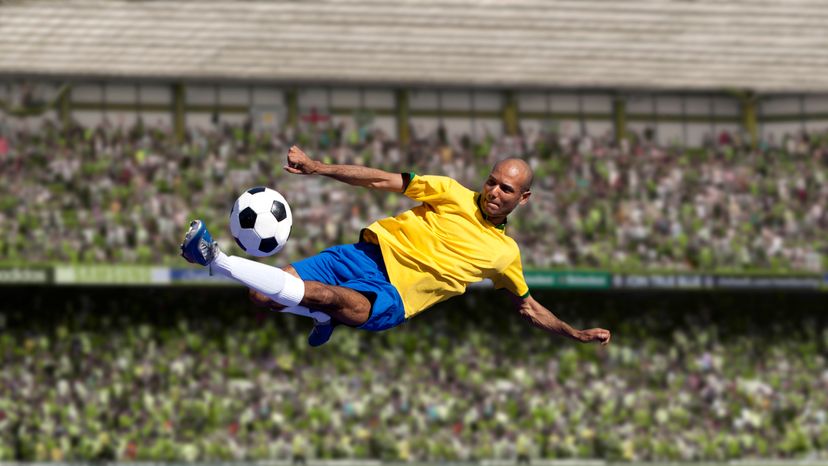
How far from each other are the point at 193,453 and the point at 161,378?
2348mm

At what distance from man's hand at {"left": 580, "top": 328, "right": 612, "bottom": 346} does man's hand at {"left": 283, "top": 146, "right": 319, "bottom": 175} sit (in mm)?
2779

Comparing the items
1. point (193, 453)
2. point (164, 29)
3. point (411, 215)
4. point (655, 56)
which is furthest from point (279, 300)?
point (655, 56)

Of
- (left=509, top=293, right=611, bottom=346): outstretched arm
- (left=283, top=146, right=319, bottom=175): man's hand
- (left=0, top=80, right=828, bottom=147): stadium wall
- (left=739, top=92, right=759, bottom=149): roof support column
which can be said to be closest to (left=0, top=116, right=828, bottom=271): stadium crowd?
(left=0, top=80, right=828, bottom=147): stadium wall

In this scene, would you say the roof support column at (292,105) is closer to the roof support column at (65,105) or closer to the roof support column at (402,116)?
the roof support column at (402,116)

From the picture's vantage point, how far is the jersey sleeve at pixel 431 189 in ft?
39.4

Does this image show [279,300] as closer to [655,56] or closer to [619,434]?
[619,434]

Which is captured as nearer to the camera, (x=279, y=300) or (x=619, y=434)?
(x=279, y=300)

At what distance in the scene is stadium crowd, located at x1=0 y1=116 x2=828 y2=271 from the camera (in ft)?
115

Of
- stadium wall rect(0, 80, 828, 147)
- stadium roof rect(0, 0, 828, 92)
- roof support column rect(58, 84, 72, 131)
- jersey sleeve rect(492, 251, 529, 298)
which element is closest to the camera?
jersey sleeve rect(492, 251, 529, 298)

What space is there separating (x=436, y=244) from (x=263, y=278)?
5.93 feet

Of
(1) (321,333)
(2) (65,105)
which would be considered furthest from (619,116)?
(1) (321,333)

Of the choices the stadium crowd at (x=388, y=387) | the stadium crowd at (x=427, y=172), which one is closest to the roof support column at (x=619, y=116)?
the stadium crowd at (x=427, y=172)

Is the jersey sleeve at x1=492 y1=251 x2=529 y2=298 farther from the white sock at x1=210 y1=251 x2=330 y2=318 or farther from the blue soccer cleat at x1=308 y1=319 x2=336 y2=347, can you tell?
the white sock at x1=210 y1=251 x2=330 y2=318

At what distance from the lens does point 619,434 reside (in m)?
35.9
